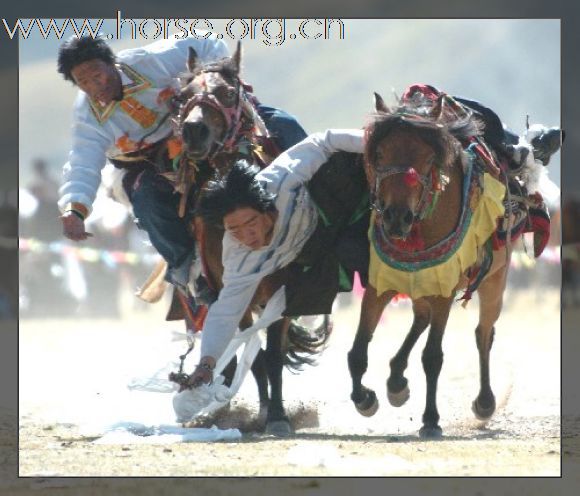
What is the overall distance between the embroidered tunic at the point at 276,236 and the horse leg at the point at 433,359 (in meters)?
0.77

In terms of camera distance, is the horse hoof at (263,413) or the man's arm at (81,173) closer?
the man's arm at (81,173)

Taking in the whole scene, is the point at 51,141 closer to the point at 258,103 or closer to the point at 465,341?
the point at 465,341

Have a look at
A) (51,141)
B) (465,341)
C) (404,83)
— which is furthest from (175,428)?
(404,83)

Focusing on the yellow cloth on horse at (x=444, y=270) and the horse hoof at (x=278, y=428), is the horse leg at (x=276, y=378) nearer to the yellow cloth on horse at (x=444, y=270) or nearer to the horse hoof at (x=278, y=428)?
the horse hoof at (x=278, y=428)

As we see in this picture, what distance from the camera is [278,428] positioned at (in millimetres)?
7516

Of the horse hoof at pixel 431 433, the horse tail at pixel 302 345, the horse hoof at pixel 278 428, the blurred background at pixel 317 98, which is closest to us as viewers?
the horse hoof at pixel 431 433

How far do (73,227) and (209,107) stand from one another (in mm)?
857

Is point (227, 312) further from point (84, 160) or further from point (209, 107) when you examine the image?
point (84, 160)

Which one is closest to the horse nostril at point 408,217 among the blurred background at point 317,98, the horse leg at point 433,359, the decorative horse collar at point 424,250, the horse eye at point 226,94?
the decorative horse collar at point 424,250

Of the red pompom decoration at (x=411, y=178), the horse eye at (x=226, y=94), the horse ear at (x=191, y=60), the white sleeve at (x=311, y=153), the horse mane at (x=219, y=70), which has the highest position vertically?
the horse ear at (x=191, y=60)

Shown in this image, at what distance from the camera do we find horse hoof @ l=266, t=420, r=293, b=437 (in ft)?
24.6

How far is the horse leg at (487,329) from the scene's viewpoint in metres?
8.48

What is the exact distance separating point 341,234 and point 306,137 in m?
0.65

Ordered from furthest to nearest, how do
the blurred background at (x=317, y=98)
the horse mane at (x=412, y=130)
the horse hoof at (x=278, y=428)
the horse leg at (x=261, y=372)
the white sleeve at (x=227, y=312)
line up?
the blurred background at (x=317, y=98)
the horse leg at (x=261, y=372)
the horse hoof at (x=278, y=428)
the white sleeve at (x=227, y=312)
the horse mane at (x=412, y=130)
